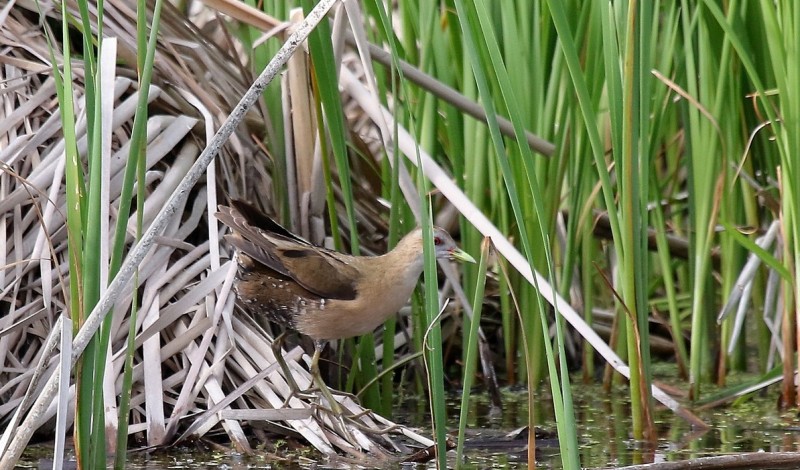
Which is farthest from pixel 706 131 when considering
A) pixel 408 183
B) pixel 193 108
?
pixel 193 108

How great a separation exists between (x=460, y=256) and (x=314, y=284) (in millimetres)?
527

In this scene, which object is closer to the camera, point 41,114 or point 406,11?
point 41,114

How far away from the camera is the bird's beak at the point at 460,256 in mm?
3633

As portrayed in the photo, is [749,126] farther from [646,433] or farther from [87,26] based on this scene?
[87,26]

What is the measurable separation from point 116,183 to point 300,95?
2.30 feet

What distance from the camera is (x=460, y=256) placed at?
3.64m

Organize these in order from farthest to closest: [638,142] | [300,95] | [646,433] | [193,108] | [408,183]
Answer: [193,108]
[300,95]
[408,183]
[646,433]
[638,142]

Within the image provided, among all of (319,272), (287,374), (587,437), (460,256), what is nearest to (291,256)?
(319,272)

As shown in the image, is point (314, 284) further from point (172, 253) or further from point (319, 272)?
point (172, 253)

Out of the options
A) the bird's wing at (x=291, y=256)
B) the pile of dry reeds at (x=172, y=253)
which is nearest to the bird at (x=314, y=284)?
the bird's wing at (x=291, y=256)

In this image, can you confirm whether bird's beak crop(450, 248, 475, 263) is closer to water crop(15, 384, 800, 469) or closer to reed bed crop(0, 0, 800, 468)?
reed bed crop(0, 0, 800, 468)

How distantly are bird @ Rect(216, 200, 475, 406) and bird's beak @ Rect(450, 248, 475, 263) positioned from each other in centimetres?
19

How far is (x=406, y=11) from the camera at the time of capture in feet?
13.0

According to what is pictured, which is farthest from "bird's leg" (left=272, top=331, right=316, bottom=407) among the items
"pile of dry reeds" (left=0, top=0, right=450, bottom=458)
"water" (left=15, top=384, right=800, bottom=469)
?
"water" (left=15, top=384, right=800, bottom=469)
